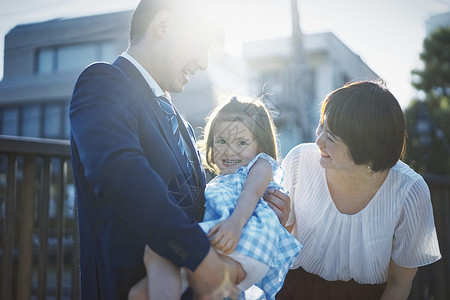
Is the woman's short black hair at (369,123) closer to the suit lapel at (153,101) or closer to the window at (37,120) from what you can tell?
the suit lapel at (153,101)

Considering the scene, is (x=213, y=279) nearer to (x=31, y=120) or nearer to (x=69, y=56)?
(x=31, y=120)

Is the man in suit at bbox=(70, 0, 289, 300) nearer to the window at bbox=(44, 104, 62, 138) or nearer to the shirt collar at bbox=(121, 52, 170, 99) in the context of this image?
the shirt collar at bbox=(121, 52, 170, 99)

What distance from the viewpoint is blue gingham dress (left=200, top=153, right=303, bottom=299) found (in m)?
1.47

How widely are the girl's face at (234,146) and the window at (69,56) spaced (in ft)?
44.2

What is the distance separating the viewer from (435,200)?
369 cm

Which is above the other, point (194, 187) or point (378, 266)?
point (194, 187)

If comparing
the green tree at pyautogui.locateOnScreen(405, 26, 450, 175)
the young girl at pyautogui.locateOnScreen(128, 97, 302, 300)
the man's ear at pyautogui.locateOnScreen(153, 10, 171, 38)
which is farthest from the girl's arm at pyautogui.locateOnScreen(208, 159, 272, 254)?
the green tree at pyautogui.locateOnScreen(405, 26, 450, 175)

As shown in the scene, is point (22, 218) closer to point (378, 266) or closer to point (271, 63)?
point (378, 266)

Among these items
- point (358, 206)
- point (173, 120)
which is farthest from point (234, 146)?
point (358, 206)

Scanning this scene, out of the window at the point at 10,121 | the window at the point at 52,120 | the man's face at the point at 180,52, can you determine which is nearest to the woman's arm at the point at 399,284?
the man's face at the point at 180,52

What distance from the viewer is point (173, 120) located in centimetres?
161

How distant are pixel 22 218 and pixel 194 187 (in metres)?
1.26

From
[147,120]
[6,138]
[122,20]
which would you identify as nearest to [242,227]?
[147,120]

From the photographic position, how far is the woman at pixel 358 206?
78.5 inches
